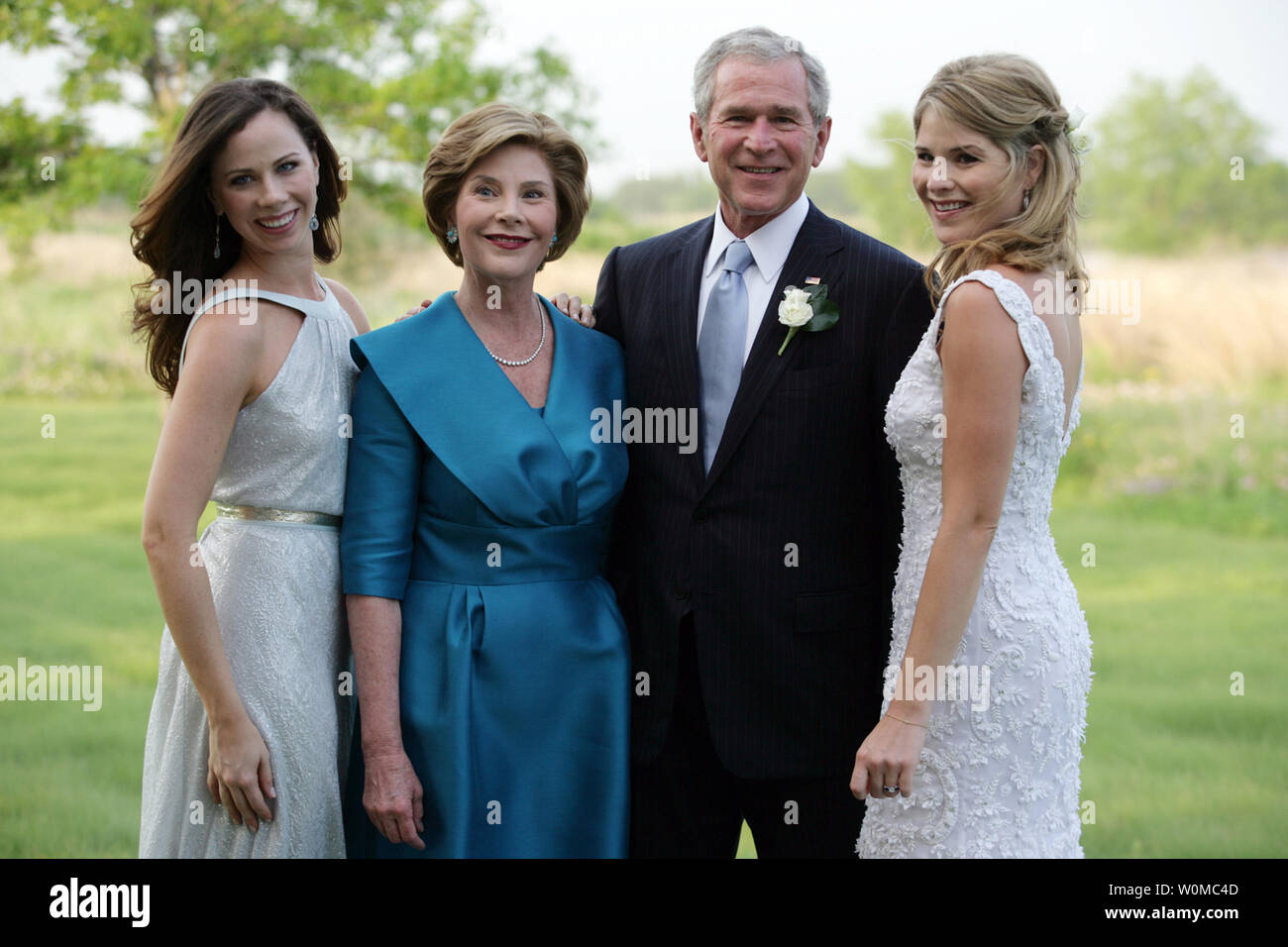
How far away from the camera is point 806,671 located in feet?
9.38

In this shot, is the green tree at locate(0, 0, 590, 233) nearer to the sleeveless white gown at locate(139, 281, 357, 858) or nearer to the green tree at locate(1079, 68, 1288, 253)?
the sleeveless white gown at locate(139, 281, 357, 858)

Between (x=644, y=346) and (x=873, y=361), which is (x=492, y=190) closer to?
(x=644, y=346)

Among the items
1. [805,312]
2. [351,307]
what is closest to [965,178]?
[805,312]

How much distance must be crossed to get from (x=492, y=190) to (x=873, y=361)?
1007 mm

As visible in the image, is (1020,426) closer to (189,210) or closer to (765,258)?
(765,258)

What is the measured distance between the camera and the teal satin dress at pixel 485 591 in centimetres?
277

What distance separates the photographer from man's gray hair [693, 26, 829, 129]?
2928mm

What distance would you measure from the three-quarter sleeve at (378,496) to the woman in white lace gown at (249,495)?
5 centimetres

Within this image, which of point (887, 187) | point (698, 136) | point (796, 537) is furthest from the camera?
point (887, 187)

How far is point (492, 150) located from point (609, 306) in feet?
2.03

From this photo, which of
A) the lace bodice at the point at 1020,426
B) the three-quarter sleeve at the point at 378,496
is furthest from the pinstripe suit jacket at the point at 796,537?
the three-quarter sleeve at the point at 378,496

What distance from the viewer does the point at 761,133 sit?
2.89 m

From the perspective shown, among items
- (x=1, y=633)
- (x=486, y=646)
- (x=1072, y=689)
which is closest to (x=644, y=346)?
(x=486, y=646)

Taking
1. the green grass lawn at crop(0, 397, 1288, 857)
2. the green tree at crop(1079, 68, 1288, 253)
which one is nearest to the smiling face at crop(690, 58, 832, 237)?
the green grass lawn at crop(0, 397, 1288, 857)
